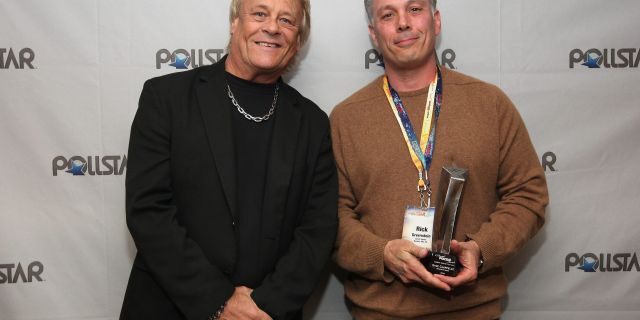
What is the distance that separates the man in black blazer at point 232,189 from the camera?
5.20ft

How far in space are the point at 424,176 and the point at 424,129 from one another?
174 millimetres

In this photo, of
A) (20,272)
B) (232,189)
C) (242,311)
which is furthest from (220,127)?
(20,272)

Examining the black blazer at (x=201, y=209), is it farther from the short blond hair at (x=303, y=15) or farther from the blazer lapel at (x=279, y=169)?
the short blond hair at (x=303, y=15)

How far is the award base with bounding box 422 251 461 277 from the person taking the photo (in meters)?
1.63

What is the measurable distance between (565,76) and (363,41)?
0.90 m

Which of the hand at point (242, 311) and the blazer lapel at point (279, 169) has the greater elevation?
the blazer lapel at point (279, 169)

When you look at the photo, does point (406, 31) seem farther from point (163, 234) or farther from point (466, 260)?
point (163, 234)

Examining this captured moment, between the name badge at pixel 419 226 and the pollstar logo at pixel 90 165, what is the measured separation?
1222mm

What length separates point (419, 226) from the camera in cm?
174

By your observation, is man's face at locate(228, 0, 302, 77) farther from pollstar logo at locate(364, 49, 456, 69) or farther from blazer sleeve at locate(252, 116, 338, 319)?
pollstar logo at locate(364, 49, 456, 69)

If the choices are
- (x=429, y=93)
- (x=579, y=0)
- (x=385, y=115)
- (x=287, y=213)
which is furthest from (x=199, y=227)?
(x=579, y=0)

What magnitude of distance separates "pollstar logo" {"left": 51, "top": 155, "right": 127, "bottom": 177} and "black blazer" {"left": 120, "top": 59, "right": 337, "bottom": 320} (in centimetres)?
61

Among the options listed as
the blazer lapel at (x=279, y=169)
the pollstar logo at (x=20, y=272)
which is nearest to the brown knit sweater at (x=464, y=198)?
the blazer lapel at (x=279, y=169)

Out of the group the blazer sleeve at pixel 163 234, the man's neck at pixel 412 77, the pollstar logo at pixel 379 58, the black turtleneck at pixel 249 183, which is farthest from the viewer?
the pollstar logo at pixel 379 58
